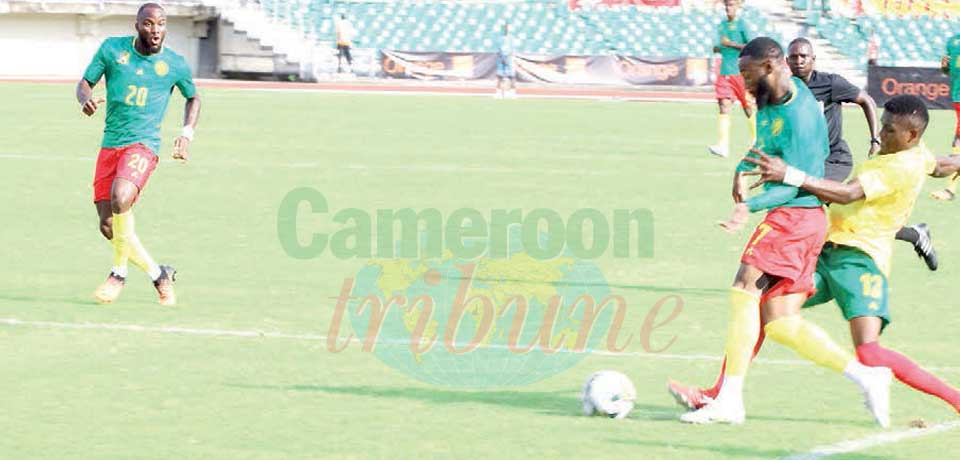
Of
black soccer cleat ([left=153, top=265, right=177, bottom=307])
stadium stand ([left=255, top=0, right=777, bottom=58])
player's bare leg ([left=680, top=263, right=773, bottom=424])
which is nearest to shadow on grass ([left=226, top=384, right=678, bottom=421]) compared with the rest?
player's bare leg ([left=680, top=263, right=773, bottom=424])

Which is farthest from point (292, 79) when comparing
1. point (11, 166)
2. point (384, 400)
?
point (384, 400)

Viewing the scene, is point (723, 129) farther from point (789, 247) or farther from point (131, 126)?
point (789, 247)

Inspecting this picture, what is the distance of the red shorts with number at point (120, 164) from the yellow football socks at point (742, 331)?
519 cm

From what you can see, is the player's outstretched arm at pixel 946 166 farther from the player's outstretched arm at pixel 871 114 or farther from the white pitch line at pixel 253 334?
the player's outstretched arm at pixel 871 114

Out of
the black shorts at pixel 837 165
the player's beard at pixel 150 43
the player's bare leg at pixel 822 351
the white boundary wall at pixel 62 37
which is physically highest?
the player's beard at pixel 150 43

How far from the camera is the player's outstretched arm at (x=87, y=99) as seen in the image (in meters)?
11.2

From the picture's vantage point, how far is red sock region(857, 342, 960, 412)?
7668 mm

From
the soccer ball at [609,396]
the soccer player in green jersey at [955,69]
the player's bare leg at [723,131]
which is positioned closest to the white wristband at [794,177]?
Answer: the soccer ball at [609,396]

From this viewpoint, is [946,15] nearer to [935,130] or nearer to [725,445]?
[935,130]

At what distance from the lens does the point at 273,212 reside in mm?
16609

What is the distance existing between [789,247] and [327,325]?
12.5 ft

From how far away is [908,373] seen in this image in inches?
303

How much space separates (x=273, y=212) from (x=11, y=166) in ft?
18.0

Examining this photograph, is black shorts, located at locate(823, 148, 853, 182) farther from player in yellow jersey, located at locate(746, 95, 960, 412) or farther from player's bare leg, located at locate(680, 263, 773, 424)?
player's bare leg, located at locate(680, 263, 773, 424)
